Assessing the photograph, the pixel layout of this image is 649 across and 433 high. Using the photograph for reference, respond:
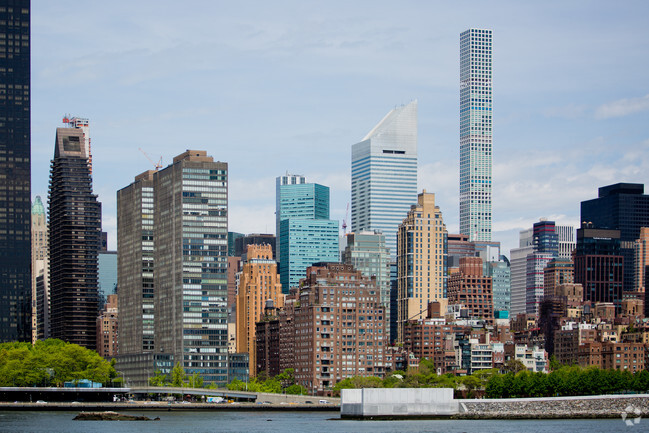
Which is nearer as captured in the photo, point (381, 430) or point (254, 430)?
point (381, 430)

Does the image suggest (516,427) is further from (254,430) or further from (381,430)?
(254,430)

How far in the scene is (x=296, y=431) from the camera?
19512cm

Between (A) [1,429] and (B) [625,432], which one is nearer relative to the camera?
(B) [625,432]

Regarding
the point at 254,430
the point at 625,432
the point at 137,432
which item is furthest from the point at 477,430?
the point at 137,432

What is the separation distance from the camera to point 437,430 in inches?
7298

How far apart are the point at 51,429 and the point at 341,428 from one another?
4645 cm

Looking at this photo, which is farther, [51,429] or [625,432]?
[51,429]

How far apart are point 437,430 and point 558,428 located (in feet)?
69.0

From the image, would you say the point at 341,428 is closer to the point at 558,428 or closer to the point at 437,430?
the point at 437,430

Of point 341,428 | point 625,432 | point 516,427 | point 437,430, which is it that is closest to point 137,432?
point 341,428

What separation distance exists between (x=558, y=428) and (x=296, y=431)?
40.9m

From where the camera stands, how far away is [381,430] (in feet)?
606

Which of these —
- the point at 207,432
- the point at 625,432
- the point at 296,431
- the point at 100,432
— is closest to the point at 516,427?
the point at 625,432

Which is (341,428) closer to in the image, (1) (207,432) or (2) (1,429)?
(1) (207,432)
